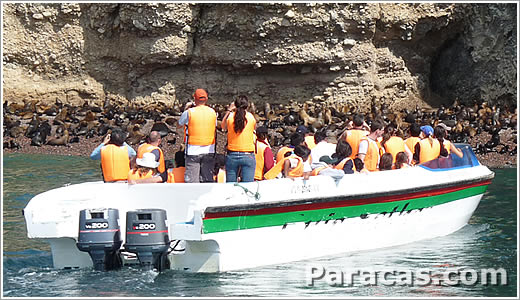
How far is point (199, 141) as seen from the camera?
10.9m

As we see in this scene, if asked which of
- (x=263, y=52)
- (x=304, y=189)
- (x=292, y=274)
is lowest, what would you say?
(x=292, y=274)

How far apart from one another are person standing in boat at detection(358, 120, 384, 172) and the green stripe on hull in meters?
0.65

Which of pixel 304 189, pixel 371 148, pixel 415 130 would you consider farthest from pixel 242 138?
pixel 415 130

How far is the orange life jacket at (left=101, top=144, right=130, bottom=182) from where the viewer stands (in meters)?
10.9

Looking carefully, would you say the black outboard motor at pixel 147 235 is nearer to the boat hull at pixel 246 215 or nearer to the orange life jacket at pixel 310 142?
the boat hull at pixel 246 215

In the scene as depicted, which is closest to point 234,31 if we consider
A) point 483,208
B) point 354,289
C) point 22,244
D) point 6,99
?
point 6,99

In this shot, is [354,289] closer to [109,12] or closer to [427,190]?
[427,190]

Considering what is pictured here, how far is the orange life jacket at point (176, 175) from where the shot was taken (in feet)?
36.7

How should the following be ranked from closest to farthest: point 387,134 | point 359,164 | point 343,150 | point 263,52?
1. point 343,150
2. point 359,164
3. point 387,134
4. point 263,52

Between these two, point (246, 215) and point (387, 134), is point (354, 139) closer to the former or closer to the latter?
point (387, 134)

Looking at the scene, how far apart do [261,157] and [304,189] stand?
103cm

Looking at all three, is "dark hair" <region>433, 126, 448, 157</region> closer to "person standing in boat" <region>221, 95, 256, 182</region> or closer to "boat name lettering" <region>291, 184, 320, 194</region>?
"boat name lettering" <region>291, 184, 320, 194</region>

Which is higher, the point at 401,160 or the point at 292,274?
the point at 401,160

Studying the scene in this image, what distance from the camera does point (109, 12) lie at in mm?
32469
